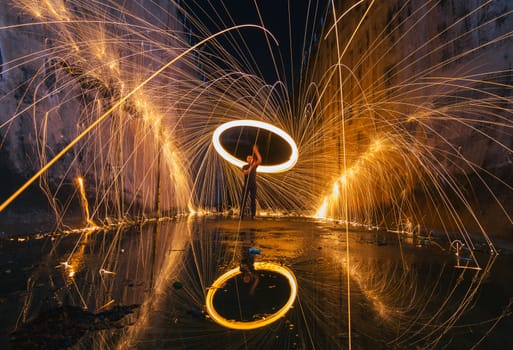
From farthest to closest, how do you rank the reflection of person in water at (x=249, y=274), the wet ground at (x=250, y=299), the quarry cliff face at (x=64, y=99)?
1. the quarry cliff face at (x=64, y=99)
2. the reflection of person in water at (x=249, y=274)
3. the wet ground at (x=250, y=299)

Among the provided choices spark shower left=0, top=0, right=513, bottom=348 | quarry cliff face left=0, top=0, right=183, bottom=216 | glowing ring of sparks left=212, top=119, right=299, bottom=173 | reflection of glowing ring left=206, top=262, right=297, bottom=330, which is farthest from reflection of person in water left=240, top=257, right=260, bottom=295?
glowing ring of sparks left=212, top=119, right=299, bottom=173

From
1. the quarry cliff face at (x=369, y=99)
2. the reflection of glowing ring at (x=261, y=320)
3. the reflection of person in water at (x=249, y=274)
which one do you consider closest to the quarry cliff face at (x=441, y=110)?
the quarry cliff face at (x=369, y=99)

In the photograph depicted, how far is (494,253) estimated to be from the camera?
5.20 metres

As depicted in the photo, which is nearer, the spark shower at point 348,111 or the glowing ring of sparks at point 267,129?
the spark shower at point 348,111

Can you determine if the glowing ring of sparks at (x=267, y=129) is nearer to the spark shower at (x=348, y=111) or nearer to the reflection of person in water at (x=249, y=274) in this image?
the spark shower at (x=348, y=111)

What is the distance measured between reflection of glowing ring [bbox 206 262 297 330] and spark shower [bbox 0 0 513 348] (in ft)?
4.96

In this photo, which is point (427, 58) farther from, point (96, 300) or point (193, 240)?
point (96, 300)

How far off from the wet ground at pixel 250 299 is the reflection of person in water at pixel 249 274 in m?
0.07

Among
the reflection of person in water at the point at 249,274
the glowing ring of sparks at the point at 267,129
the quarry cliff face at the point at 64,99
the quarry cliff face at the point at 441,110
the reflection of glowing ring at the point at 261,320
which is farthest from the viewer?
the glowing ring of sparks at the point at 267,129

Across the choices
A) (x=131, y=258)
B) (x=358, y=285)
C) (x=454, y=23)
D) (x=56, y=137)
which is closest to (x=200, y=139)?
(x=56, y=137)

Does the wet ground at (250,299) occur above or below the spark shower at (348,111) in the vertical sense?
below

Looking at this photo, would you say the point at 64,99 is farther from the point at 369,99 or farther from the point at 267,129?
the point at 369,99

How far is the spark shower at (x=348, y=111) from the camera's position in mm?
6164

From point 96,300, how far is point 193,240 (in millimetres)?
3872
